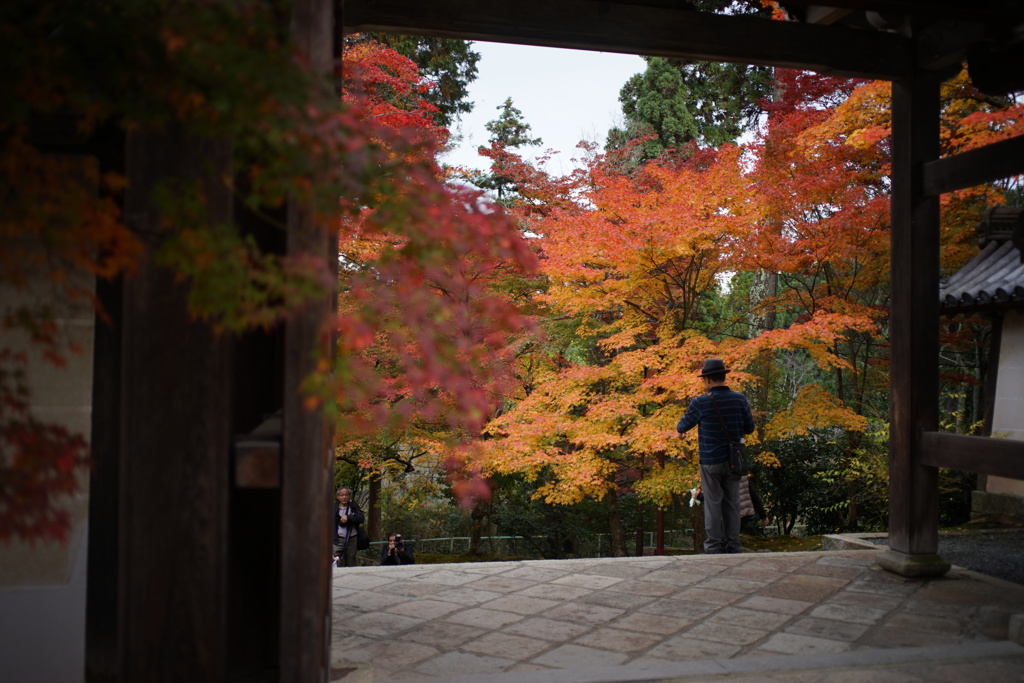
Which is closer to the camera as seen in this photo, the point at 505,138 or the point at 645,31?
the point at 645,31

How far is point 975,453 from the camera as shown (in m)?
4.71

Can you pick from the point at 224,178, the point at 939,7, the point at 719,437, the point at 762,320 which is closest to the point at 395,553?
the point at 719,437

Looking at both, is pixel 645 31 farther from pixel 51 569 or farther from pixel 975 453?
pixel 51 569

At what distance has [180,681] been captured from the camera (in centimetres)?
222

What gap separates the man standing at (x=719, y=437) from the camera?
19.5 feet

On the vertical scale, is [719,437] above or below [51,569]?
above

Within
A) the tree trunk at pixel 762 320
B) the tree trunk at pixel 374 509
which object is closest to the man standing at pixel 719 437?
the tree trunk at pixel 762 320

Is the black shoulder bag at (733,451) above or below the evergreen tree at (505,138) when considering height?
below

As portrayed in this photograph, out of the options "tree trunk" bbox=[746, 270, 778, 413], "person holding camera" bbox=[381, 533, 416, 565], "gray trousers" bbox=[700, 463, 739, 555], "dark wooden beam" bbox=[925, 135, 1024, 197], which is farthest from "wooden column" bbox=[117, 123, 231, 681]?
"tree trunk" bbox=[746, 270, 778, 413]

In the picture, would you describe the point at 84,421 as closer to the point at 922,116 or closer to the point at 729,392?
the point at 729,392

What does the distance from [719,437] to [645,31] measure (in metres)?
2.93

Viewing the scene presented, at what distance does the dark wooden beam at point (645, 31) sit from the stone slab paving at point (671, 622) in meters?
3.14

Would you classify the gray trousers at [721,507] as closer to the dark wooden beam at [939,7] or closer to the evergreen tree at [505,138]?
the dark wooden beam at [939,7]

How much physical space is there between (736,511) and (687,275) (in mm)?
3438
